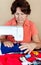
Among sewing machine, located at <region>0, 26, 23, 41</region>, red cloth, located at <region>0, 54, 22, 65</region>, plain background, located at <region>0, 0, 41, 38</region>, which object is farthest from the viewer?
plain background, located at <region>0, 0, 41, 38</region>

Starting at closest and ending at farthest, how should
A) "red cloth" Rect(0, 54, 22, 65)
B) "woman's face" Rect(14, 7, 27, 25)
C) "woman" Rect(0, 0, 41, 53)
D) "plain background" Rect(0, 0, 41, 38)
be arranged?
"red cloth" Rect(0, 54, 22, 65) → "woman" Rect(0, 0, 41, 53) → "woman's face" Rect(14, 7, 27, 25) → "plain background" Rect(0, 0, 41, 38)

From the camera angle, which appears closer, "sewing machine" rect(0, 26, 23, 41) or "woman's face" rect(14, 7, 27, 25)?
"sewing machine" rect(0, 26, 23, 41)

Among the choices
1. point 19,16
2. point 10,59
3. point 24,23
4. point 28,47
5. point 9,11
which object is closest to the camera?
point 10,59

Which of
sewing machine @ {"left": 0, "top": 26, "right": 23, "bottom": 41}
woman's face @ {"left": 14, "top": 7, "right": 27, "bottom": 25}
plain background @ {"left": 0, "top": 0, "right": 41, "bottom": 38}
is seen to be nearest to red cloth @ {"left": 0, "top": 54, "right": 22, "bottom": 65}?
sewing machine @ {"left": 0, "top": 26, "right": 23, "bottom": 41}

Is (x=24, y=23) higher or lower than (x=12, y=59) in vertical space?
higher

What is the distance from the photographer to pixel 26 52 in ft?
4.93

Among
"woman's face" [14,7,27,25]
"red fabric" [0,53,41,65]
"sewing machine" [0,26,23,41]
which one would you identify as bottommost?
"red fabric" [0,53,41,65]

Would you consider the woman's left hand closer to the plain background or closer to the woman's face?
the woman's face

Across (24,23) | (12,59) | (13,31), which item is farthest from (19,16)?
(12,59)

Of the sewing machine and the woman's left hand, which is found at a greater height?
the sewing machine

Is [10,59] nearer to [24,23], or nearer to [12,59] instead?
[12,59]

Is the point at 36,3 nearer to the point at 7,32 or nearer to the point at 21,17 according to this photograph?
the point at 21,17

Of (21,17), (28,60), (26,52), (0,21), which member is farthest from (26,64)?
(0,21)

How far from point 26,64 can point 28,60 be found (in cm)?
8
